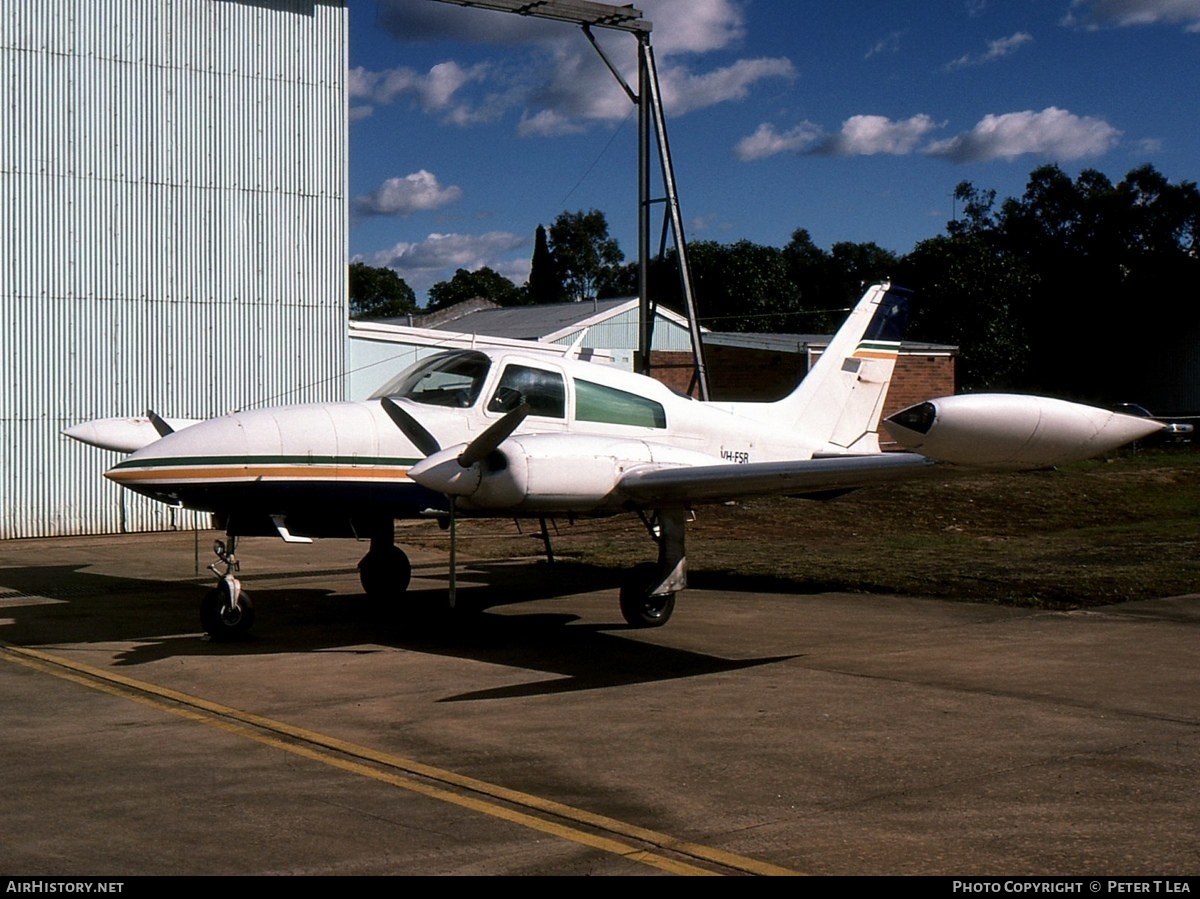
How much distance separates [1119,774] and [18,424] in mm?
20823

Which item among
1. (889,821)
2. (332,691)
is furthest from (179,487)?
(889,821)

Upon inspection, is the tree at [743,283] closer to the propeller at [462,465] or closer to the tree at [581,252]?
the tree at [581,252]

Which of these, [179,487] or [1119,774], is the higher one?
[179,487]

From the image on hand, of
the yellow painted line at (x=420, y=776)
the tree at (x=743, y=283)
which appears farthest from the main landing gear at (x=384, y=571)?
the tree at (x=743, y=283)

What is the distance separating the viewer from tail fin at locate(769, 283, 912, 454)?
15984mm

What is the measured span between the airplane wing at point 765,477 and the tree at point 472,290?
88.0 metres

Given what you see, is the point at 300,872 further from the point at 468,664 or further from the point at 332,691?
the point at 468,664

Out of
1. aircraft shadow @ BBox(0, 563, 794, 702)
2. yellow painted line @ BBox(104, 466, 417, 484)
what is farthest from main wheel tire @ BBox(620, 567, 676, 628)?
yellow painted line @ BBox(104, 466, 417, 484)

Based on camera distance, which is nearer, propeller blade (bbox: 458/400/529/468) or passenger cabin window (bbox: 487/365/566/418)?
propeller blade (bbox: 458/400/529/468)

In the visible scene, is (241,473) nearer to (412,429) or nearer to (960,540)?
(412,429)

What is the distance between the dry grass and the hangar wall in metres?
5.60

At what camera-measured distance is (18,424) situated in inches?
902

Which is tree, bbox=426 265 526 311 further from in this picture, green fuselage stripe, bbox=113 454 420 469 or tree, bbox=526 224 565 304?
green fuselage stripe, bbox=113 454 420 469

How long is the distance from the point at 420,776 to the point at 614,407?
260 inches
